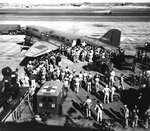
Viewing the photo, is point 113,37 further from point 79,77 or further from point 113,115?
point 113,115

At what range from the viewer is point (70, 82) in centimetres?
2081

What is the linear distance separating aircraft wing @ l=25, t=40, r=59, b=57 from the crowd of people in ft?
4.73

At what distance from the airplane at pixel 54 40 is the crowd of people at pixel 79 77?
1.23 m

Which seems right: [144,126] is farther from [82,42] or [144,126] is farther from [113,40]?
[82,42]

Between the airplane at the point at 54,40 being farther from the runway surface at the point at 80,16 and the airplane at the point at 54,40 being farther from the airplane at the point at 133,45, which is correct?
the runway surface at the point at 80,16

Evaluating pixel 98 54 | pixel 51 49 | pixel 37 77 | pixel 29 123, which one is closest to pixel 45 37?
pixel 51 49

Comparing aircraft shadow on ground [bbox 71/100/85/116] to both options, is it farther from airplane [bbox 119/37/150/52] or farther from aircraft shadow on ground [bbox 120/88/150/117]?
airplane [bbox 119/37/150/52]

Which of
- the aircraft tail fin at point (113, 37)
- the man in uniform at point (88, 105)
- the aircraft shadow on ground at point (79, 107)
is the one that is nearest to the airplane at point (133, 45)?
the aircraft tail fin at point (113, 37)

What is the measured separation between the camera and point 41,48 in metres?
29.6

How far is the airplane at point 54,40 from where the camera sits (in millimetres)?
28828

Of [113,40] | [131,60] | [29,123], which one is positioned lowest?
[29,123]

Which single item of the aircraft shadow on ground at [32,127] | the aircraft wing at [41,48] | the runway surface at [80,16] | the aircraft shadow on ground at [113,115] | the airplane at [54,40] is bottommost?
the aircraft shadow on ground at [32,127]

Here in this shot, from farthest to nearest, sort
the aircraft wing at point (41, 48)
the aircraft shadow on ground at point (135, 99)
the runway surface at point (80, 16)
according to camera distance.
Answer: the runway surface at point (80, 16)
the aircraft wing at point (41, 48)
the aircraft shadow on ground at point (135, 99)

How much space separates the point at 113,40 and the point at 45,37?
11.1 meters
